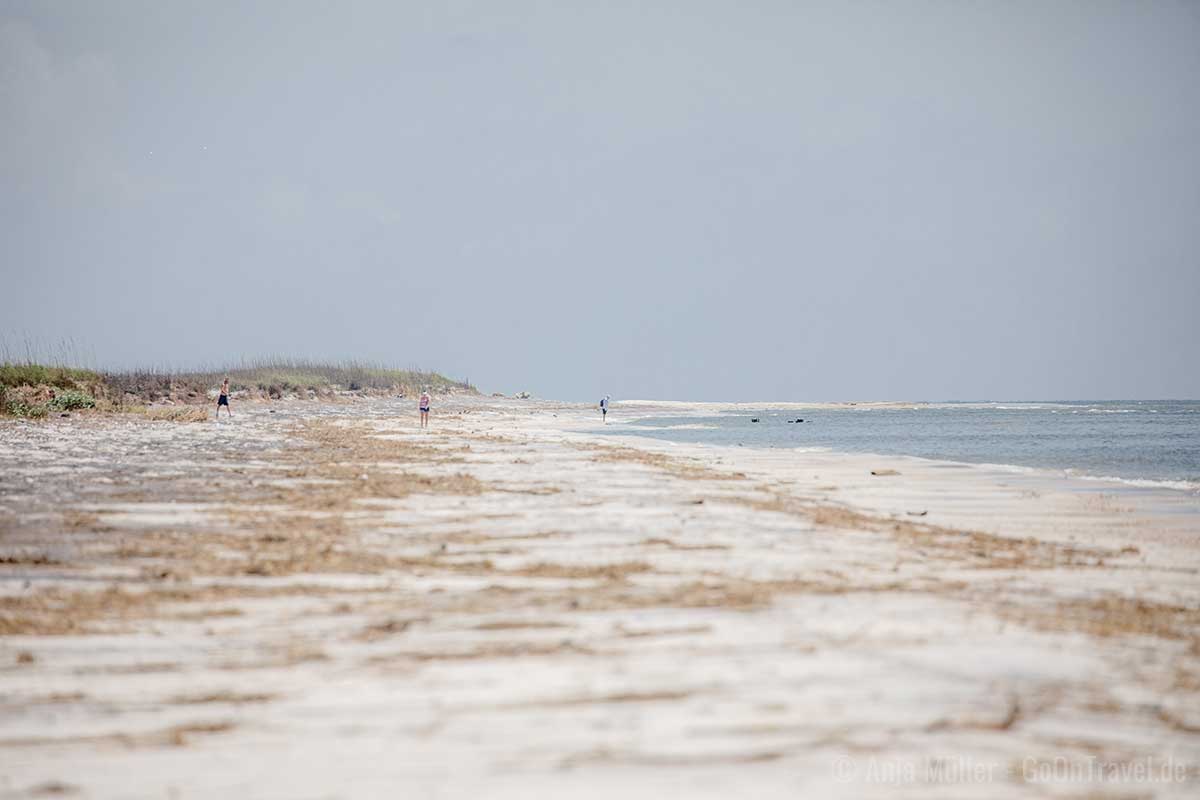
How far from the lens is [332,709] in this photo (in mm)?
3504

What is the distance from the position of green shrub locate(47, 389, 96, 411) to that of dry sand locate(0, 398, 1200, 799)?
24725 mm

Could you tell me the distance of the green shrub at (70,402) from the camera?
31.2m

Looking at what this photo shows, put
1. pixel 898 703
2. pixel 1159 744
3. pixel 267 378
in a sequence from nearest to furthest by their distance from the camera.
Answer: pixel 1159 744 → pixel 898 703 → pixel 267 378

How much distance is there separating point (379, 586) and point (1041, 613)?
12.8 ft

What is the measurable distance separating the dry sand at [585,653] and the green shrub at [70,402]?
81.1ft

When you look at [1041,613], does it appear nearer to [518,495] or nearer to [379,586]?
[379,586]

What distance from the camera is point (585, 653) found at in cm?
422

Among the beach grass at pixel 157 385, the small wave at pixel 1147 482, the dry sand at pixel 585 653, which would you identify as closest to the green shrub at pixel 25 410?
the beach grass at pixel 157 385

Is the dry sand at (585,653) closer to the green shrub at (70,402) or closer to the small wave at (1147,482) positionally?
the small wave at (1147,482)

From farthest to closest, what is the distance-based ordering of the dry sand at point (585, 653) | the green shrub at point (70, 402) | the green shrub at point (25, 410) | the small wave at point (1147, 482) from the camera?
the green shrub at point (70, 402), the green shrub at point (25, 410), the small wave at point (1147, 482), the dry sand at point (585, 653)

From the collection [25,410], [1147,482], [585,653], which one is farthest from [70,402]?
[585,653]

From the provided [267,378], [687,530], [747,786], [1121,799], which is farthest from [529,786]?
[267,378]

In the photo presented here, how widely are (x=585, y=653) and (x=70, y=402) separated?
107ft

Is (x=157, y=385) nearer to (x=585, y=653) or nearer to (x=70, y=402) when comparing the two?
(x=70, y=402)
